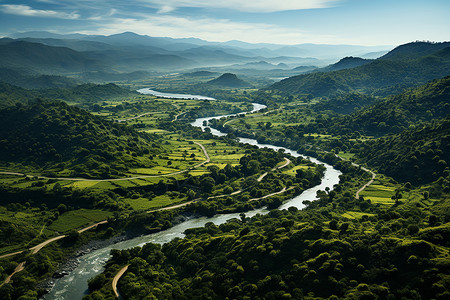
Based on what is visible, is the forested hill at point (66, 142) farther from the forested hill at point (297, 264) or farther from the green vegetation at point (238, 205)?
the forested hill at point (297, 264)

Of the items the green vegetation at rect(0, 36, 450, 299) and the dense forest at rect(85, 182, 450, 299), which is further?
the green vegetation at rect(0, 36, 450, 299)

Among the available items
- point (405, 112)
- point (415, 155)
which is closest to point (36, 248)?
point (415, 155)

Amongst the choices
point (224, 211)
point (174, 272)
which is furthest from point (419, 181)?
point (174, 272)

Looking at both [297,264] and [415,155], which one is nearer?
[297,264]

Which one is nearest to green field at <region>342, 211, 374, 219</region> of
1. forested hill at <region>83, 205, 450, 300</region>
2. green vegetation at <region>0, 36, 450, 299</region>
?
green vegetation at <region>0, 36, 450, 299</region>

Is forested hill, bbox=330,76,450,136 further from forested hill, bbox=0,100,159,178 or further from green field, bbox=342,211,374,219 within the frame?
forested hill, bbox=0,100,159,178

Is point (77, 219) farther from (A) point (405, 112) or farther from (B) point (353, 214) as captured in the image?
(A) point (405, 112)
